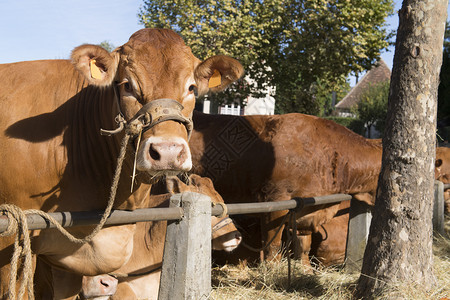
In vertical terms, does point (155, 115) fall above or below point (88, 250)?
above

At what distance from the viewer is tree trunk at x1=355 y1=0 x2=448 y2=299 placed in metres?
3.62

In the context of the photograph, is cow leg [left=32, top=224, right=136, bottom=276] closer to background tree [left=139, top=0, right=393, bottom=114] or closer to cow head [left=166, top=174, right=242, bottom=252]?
cow head [left=166, top=174, right=242, bottom=252]

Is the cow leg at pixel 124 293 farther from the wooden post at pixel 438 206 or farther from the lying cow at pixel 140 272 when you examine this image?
the wooden post at pixel 438 206

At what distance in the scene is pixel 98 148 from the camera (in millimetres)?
3018

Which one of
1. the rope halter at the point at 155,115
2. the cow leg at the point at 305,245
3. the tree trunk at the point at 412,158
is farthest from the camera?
the cow leg at the point at 305,245

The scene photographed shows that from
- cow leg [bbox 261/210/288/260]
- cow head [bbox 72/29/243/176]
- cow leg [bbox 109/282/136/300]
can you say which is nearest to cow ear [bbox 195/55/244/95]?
cow head [bbox 72/29/243/176]

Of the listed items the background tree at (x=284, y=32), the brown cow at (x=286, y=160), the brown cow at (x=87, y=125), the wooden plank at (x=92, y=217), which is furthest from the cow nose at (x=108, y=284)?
the background tree at (x=284, y=32)

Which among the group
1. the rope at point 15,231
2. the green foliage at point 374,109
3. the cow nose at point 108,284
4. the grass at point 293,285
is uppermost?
the green foliage at point 374,109

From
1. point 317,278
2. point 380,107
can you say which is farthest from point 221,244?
point 380,107

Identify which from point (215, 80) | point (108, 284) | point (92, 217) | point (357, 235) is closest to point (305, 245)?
point (357, 235)

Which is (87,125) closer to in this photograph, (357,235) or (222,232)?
(222,232)

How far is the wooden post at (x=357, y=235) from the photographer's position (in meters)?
5.15

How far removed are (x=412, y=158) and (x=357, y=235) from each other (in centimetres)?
176

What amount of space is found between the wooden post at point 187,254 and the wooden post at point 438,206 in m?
5.53
